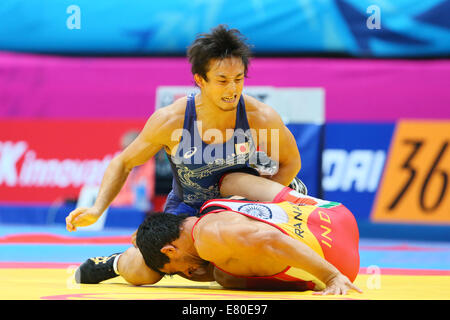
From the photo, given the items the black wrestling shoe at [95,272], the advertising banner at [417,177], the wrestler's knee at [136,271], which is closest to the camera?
the wrestler's knee at [136,271]

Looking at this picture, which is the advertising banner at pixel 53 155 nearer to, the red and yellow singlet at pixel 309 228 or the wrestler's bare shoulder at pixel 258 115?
the wrestler's bare shoulder at pixel 258 115

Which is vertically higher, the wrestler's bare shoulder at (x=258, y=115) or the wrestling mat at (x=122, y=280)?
the wrestler's bare shoulder at (x=258, y=115)

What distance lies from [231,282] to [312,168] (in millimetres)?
4921

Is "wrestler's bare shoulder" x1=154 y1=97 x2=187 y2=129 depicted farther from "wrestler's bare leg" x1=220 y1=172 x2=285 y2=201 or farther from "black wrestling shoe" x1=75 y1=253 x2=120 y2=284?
"black wrestling shoe" x1=75 y1=253 x2=120 y2=284

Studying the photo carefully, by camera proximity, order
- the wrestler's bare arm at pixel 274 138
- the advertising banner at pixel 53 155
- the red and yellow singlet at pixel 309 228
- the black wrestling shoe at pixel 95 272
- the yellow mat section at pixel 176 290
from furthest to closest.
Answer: the advertising banner at pixel 53 155 → the wrestler's bare arm at pixel 274 138 → the black wrestling shoe at pixel 95 272 → the red and yellow singlet at pixel 309 228 → the yellow mat section at pixel 176 290

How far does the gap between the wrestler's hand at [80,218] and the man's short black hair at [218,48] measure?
103 centimetres

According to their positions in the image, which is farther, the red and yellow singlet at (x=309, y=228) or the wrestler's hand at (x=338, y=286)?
the red and yellow singlet at (x=309, y=228)

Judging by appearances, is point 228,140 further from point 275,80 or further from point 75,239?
point 275,80

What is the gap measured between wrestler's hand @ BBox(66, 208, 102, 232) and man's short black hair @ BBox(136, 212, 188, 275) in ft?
1.38

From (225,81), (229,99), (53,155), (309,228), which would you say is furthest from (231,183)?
(53,155)

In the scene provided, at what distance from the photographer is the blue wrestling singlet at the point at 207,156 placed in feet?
13.8

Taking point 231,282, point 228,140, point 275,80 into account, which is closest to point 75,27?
point 275,80

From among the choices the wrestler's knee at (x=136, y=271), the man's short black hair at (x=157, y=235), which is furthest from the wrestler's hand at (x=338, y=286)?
the wrestler's knee at (x=136, y=271)

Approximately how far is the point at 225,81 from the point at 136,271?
3.88 feet
